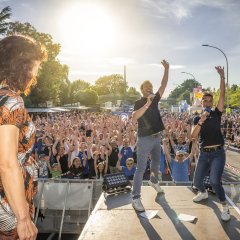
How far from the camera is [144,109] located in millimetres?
4441

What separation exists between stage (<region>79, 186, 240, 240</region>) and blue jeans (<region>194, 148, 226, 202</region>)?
29 centimetres

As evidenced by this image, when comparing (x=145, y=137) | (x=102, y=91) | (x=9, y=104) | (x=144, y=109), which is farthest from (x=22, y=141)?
(x=102, y=91)

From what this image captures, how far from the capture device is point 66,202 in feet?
24.4

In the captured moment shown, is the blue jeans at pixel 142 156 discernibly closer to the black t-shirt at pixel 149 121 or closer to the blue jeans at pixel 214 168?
the black t-shirt at pixel 149 121

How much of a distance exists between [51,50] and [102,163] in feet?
147

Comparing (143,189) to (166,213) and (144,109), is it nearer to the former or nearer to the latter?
(166,213)

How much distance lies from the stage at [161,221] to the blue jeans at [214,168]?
29cm

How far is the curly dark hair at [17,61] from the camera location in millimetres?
2092

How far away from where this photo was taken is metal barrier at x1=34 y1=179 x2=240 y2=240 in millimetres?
7457

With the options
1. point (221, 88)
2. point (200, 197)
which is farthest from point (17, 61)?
point (200, 197)

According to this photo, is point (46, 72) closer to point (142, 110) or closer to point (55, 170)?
point (55, 170)

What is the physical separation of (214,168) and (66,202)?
13.5 ft

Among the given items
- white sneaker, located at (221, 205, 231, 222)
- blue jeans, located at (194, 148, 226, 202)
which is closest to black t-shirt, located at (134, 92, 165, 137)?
blue jeans, located at (194, 148, 226, 202)

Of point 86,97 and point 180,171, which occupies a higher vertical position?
point 86,97
